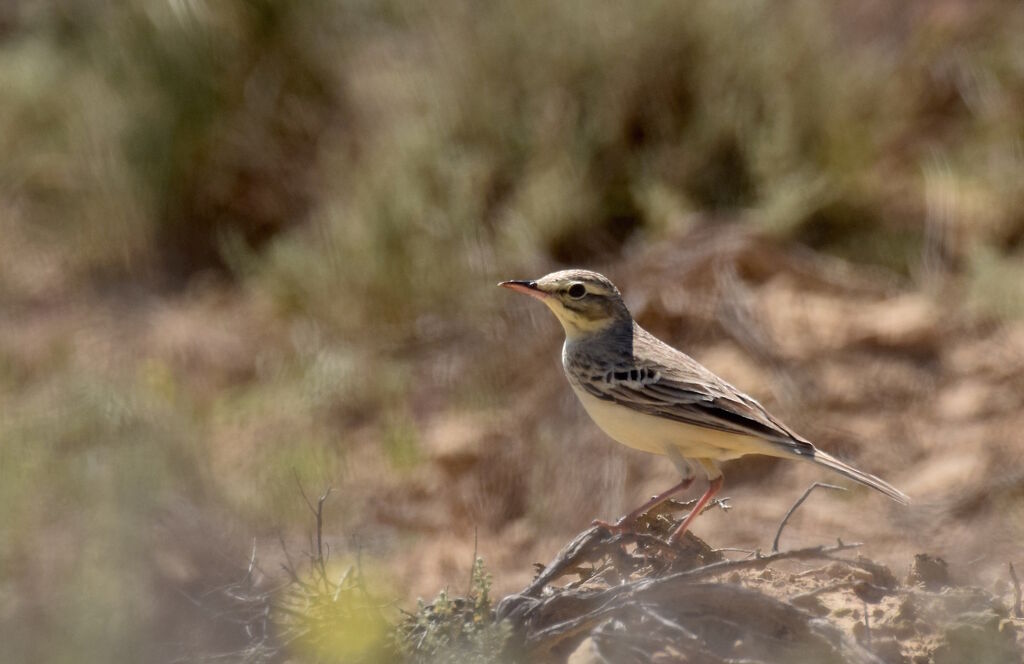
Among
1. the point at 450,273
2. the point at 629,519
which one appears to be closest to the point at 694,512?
the point at 629,519

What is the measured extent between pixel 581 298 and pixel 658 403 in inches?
25.9

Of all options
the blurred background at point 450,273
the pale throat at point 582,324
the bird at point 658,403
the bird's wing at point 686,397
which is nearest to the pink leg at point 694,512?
the bird at point 658,403

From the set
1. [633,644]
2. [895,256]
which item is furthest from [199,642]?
[895,256]

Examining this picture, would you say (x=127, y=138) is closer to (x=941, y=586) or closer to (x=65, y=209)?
(x=65, y=209)

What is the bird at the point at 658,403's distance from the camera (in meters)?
4.38

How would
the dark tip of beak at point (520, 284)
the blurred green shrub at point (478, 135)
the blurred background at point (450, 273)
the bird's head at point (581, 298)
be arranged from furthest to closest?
the blurred green shrub at point (478, 135) < the blurred background at point (450, 273) < the bird's head at point (581, 298) < the dark tip of beak at point (520, 284)

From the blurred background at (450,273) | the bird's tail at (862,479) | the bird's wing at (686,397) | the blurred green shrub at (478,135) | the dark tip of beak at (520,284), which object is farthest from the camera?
the blurred green shrub at (478,135)

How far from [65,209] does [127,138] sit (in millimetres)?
938

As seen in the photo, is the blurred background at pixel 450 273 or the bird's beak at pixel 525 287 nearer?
the bird's beak at pixel 525 287

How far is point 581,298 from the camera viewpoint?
→ 4.96 metres

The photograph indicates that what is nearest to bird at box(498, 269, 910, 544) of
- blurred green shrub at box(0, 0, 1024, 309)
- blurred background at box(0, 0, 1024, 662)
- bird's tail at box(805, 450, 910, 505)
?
bird's tail at box(805, 450, 910, 505)

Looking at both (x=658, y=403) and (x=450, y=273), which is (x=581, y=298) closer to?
(x=658, y=403)

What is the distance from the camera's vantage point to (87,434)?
264 inches

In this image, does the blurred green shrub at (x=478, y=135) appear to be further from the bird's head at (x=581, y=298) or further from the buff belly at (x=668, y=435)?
the buff belly at (x=668, y=435)
